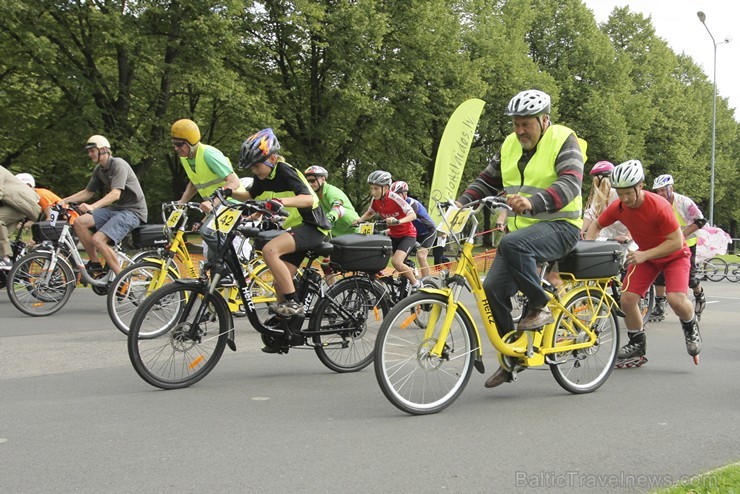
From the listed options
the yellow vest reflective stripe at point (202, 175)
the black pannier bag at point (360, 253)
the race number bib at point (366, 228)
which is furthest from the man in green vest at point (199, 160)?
the black pannier bag at point (360, 253)

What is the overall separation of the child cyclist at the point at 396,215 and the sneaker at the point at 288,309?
3797mm

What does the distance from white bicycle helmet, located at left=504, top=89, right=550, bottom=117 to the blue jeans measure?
2.50 ft

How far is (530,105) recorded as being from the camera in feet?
16.1

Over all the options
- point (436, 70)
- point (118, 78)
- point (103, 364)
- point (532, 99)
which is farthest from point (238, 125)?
point (532, 99)

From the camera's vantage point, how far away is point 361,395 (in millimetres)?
5398

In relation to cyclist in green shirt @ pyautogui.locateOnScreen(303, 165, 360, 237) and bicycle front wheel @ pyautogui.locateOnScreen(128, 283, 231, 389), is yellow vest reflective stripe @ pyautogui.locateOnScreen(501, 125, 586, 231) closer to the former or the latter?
bicycle front wheel @ pyautogui.locateOnScreen(128, 283, 231, 389)

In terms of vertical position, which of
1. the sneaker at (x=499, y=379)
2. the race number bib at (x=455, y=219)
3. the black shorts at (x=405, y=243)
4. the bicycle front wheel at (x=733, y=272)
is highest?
the race number bib at (x=455, y=219)

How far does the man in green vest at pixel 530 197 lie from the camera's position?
4.88 meters

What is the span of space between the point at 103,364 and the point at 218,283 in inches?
66.4

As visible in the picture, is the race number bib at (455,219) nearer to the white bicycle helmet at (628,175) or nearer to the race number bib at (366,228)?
the white bicycle helmet at (628,175)

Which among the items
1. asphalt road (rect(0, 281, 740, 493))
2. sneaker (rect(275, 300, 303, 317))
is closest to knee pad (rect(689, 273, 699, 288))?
asphalt road (rect(0, 281, 740, 493))

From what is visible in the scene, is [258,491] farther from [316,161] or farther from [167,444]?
[316,161]

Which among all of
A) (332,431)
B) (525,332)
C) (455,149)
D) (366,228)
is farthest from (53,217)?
(455,149)

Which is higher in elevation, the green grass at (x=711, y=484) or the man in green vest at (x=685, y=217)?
the man in green vest at (x=685, y=217)
